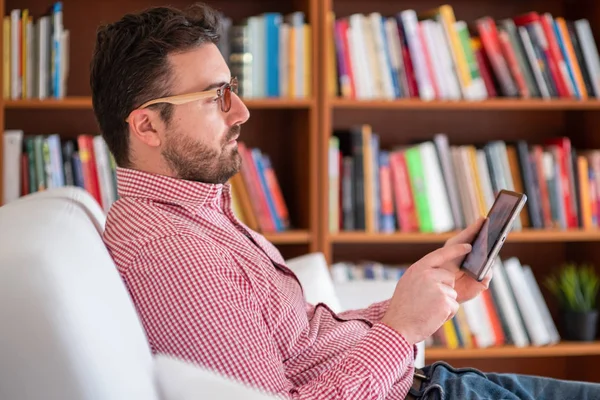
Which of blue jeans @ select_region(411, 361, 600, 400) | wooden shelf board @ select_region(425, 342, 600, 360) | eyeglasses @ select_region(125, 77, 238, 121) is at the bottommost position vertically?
wooden shelf board @ select_region(425, 342, 600, 360)

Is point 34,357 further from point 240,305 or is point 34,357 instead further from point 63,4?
point 63,4

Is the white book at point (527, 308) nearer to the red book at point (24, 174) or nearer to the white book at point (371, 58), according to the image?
the white book at point (371, 58)

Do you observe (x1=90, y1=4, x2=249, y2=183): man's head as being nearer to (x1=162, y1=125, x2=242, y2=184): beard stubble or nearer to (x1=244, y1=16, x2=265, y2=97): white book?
(x1=162, y1=125, x2=242, y2=184): beard stubble

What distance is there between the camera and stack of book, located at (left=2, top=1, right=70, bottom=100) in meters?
2.55

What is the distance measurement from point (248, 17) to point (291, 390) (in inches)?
76.6

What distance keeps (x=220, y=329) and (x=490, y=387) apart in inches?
20.2

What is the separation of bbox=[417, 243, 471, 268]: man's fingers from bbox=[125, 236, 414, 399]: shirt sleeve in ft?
0.53

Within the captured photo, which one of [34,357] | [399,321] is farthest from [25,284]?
[399,321]

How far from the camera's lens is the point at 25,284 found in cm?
84

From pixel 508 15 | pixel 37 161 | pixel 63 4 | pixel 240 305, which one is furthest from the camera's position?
pixel 508 15

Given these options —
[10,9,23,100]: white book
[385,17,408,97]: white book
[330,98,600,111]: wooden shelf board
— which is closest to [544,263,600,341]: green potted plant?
[330,98,600,111]: wooden shelf board

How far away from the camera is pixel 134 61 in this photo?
4.77 ft

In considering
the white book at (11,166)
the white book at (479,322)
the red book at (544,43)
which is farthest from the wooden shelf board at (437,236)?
the white book at (11,166)

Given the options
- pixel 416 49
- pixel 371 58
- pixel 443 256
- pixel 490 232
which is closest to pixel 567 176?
pixel 416 49
